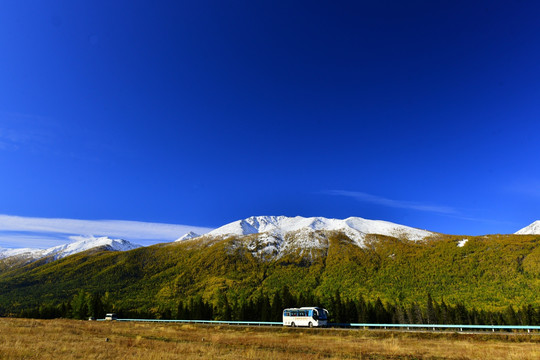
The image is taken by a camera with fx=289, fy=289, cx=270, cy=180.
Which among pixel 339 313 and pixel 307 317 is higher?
pixel 307 317

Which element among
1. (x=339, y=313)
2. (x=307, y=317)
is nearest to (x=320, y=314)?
(x=307, y=317)

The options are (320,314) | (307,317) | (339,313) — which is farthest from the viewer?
(339,313)

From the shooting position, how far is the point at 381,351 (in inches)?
894

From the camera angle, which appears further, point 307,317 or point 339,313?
point 339,313

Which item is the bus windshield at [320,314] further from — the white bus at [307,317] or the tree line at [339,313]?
the tree line at [339,313]

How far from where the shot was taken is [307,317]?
5059 centimetres

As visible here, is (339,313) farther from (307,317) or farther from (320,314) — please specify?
(307,317)

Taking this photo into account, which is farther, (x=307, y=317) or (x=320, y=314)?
(x=307, y=317)

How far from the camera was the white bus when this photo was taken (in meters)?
49.6

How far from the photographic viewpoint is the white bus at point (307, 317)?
49594 mm

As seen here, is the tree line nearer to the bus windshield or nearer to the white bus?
the white bus

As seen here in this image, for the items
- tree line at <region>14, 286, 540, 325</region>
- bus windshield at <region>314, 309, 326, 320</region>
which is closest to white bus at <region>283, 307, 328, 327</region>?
bus windshield at <region>314, 309, 326, 320</region>

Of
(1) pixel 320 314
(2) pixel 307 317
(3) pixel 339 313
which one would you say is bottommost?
(3) pixel 339 313

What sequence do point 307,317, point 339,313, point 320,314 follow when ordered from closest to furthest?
point 320,314 → point 307,317 → point 339,313
